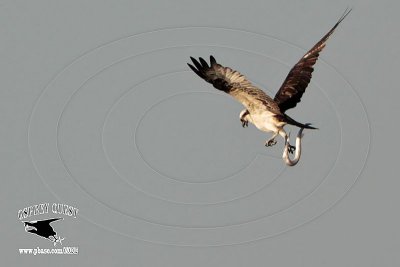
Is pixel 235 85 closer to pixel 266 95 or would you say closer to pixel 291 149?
pixel 266 95

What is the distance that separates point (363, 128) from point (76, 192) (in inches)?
492

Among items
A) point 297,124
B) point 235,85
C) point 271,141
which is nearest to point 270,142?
point 271,141

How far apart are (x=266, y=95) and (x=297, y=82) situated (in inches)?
87.7

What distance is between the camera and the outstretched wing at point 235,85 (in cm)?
4912

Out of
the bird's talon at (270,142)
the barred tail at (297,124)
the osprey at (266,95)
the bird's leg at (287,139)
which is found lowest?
the barred tail at (297,124)

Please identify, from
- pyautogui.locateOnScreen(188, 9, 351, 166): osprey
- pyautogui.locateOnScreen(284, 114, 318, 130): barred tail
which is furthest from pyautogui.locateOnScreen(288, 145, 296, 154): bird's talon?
pyautogui.locateOnScreen(284, 114, 318, 130): barred tail

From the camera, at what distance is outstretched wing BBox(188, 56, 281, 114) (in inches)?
1934

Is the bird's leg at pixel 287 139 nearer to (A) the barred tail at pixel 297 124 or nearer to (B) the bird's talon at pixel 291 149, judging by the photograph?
(B) the bird's talon at pixel 291 149

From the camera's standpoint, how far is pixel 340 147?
58594 mm

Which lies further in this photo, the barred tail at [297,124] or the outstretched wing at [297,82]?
the outstretched wing at [297,82]

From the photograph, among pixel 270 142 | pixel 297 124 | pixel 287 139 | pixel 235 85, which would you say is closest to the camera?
pixel 297 124

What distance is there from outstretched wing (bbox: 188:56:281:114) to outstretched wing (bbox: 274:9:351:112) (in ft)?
3.97

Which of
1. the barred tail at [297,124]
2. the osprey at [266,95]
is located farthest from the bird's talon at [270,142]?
the barred tail at [297,124]

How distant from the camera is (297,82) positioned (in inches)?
2024
